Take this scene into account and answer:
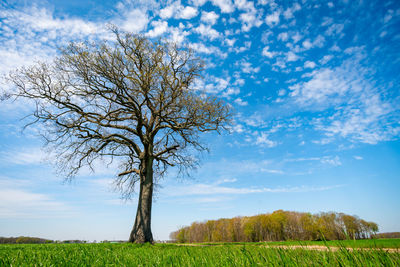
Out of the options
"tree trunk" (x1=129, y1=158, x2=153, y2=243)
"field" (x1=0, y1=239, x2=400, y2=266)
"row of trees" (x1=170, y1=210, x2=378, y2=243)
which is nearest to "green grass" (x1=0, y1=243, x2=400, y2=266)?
"field" (x1=0, y1=239, x2=400, y2=266)

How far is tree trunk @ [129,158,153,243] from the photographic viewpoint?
1226 centimetres

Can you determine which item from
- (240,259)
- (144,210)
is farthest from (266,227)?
(240,259)

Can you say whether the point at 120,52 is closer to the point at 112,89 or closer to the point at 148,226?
the point at 112,89

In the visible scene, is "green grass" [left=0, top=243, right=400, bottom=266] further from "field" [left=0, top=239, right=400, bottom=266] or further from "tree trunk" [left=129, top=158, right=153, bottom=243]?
"tree trunk" [left=129, top=158, right=153, bottom=243]

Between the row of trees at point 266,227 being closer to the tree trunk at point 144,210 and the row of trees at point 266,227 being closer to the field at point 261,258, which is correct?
the tree trunk at point 144,210

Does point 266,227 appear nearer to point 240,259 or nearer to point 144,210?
point 144,210

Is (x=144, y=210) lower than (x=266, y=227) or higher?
higher

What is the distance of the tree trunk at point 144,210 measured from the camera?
12257 millimetres

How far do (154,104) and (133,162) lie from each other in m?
5.13

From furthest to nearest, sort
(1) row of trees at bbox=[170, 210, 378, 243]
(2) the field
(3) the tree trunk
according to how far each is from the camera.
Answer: (1) row of trees at bbox=[170, 210, 378, 243]
(3) the tree trunk
(2) the field

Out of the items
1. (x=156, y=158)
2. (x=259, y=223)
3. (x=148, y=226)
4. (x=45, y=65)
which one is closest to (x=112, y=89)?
(x=45, y=65)

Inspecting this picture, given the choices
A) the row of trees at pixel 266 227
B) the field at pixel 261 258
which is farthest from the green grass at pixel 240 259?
the row of trees at pixel 266 227

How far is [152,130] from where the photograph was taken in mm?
14656

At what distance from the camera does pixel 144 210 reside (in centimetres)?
1288
